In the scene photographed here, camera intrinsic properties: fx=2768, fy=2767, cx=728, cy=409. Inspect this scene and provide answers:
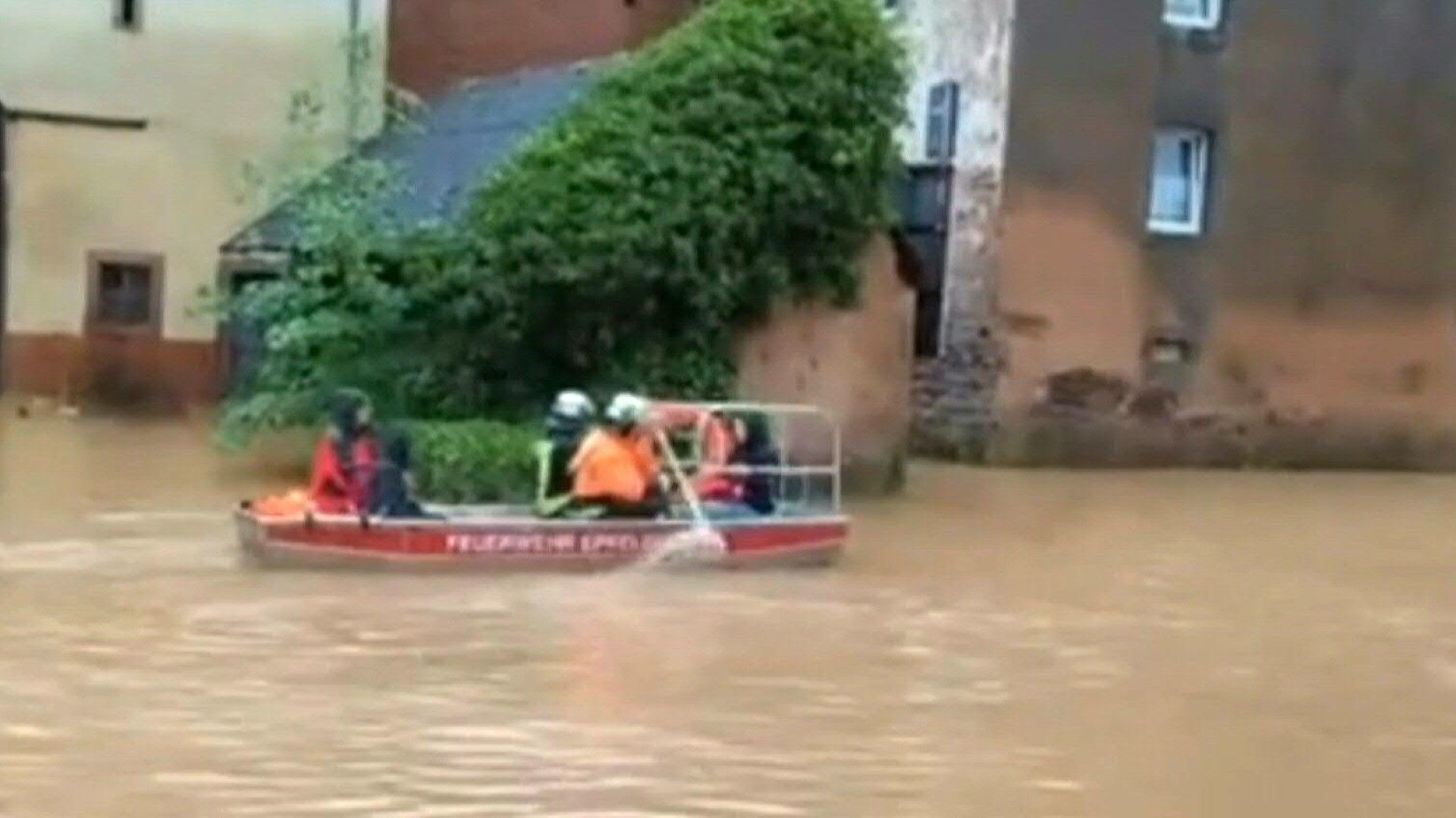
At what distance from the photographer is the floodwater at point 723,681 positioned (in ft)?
41.8

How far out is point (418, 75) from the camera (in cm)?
3900

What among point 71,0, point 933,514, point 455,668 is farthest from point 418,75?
point 455,668

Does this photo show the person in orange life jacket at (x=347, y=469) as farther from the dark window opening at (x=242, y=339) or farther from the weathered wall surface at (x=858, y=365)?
the dark window opening at (x=242, y=339)

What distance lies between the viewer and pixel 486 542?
20.9 m

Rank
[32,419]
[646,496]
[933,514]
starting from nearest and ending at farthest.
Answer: [646,496]
[933,514]
[32,419]

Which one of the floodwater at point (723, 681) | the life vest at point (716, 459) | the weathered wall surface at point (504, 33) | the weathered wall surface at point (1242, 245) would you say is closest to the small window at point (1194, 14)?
the weathered wall surface at point (1242, 245)

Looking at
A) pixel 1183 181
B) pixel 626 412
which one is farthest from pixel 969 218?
pixel 626 412

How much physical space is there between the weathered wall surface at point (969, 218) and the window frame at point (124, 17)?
1009 cm

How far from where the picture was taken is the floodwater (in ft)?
41.8

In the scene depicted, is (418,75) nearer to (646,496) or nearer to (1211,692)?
(646,496)

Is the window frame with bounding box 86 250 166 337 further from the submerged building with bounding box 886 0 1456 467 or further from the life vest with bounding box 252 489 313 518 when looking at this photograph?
the life vest with bounding box 252 489 313 518

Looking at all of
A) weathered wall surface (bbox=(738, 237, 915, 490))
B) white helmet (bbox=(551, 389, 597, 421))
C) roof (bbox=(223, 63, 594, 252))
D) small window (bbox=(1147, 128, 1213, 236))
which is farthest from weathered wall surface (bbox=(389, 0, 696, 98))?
white helmet (bbox=(551, 389, 597, 421))

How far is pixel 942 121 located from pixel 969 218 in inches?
66.3

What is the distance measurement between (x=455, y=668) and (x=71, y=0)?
22.1 meters
